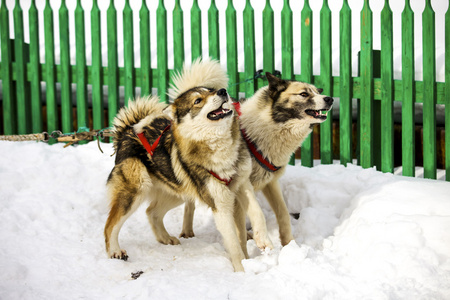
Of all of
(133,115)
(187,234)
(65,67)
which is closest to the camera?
(133,115)

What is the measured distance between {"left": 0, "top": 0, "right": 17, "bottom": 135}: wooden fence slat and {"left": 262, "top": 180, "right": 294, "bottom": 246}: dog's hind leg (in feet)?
13.8

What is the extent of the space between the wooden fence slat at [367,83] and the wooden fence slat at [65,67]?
3729 mm

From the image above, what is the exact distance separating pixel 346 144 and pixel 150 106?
2.45 m

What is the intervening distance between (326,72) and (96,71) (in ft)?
9.57

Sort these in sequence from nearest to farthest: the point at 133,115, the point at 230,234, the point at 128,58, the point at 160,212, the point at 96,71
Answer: the point at 230,234, the point at 133,115, the point at 160,212, the point at 128,58, the point at 96,71

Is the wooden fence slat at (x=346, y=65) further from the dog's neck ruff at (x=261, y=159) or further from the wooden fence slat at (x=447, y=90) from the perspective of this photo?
the dog's neck ruff at (x=261, y=159)

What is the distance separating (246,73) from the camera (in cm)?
611

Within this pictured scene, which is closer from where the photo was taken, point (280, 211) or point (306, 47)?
point (280, 211)

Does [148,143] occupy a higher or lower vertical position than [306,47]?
lower

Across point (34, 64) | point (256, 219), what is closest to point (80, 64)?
point (34, 64)

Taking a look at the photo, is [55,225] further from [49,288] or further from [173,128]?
[173,128]

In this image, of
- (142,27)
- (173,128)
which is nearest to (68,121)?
(142,27)

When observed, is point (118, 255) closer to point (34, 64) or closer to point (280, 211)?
point (280, 211)

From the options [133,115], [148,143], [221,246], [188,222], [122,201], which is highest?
[133,115]
